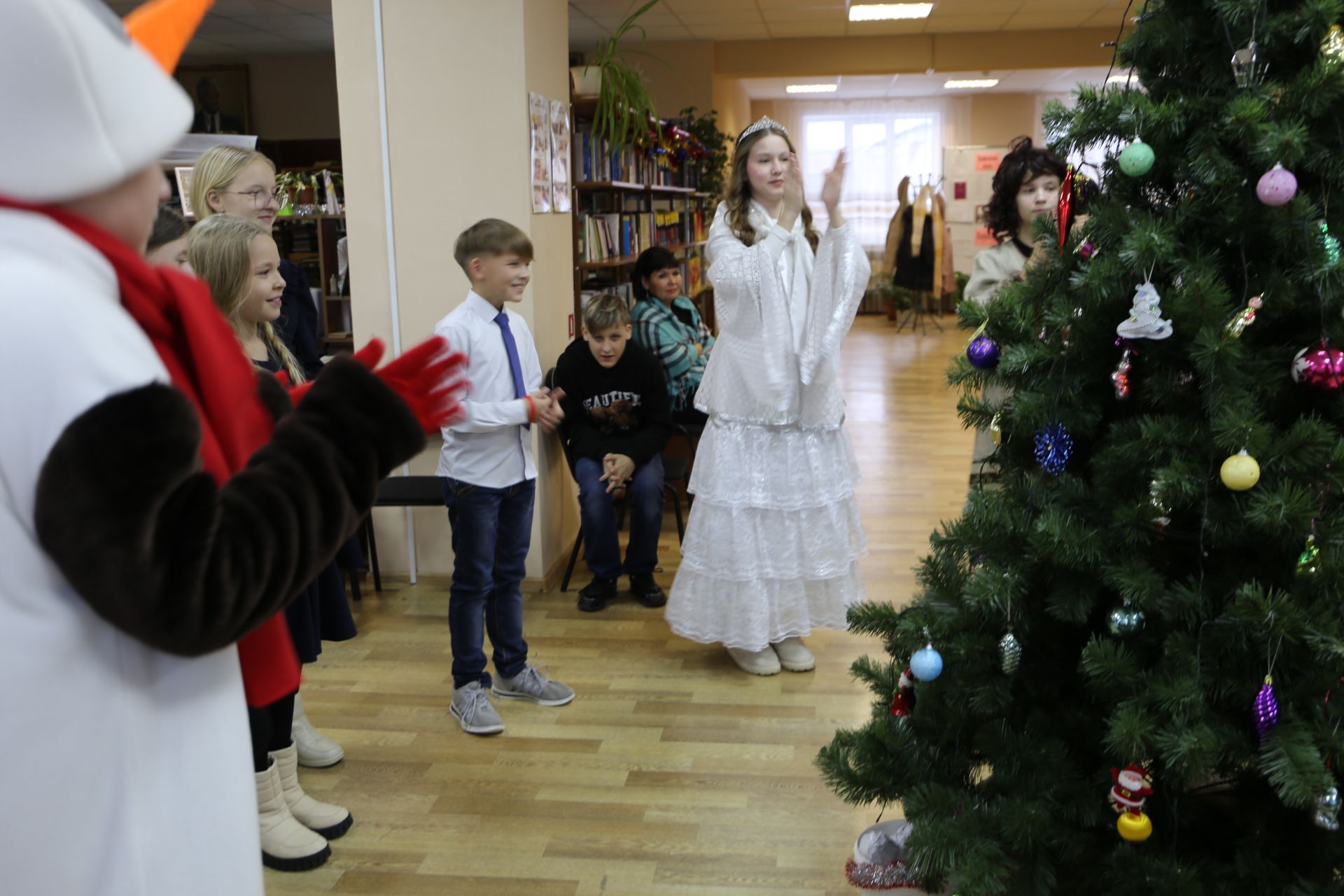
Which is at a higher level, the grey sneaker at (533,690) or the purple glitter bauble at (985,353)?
the purple glitter bauble at (985,353)

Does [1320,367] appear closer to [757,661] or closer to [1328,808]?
[1328,808]

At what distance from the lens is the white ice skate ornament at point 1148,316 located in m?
1.41

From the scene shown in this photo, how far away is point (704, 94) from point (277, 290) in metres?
7.17

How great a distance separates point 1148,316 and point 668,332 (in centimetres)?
330

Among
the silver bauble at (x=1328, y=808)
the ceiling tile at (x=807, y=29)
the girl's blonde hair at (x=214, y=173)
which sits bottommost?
the silver bauble at (x=1328, y=808)

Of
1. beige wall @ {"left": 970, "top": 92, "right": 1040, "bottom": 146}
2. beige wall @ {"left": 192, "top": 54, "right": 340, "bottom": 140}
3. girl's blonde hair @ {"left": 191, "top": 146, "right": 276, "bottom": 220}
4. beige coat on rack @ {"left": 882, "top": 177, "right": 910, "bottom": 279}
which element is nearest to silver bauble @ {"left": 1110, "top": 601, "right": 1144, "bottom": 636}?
girl's blonde hair @ {"left": 191, "top": 146, "right": 276, "bottom": 220}

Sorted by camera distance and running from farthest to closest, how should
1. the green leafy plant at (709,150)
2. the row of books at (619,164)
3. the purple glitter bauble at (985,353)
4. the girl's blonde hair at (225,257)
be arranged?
the green leafy plant at (709,150)
the row of books at (619,164)
the girl's blonde hair at (225,257)
the purple glitter bauble at (985,353)

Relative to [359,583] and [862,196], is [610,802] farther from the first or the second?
[862,196]

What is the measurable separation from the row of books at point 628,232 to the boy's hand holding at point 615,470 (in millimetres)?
1273

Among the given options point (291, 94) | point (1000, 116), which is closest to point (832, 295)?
point (291, 94)

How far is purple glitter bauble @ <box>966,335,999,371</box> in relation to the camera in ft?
5.50

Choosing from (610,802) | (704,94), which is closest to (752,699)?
(610,802)

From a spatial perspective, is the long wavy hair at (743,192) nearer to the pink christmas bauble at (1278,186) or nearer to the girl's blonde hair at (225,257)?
the girl's blonde hair at (225,257)

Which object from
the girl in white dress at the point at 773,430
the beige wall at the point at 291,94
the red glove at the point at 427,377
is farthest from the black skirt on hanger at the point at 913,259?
the red glove at the point at 427,377
